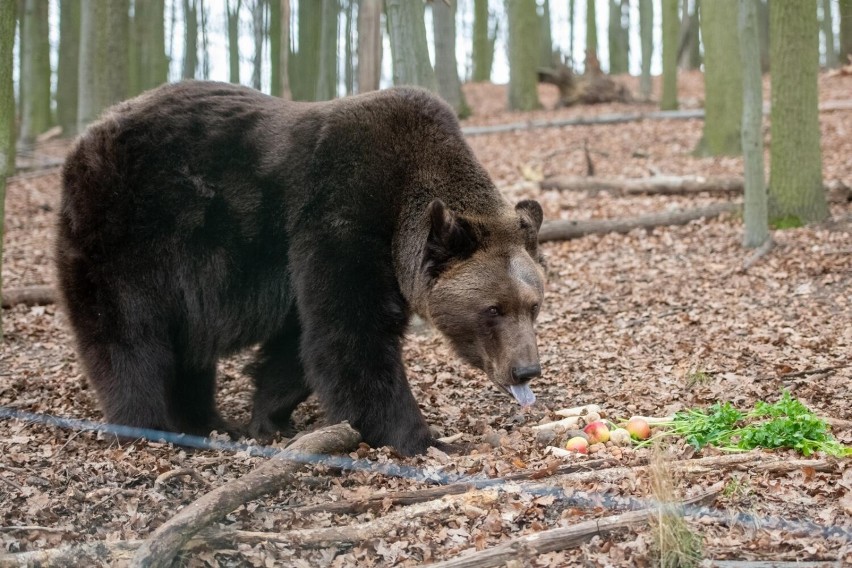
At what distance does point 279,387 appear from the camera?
7.17m

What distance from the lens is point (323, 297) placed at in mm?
6285

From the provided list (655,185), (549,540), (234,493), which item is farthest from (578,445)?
(655,185)

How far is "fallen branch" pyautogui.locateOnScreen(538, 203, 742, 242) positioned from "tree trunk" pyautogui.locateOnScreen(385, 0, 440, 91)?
12.4ft

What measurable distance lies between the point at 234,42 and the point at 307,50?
7765 millimetres

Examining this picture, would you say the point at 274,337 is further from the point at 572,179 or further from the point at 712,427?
the point at 572,179

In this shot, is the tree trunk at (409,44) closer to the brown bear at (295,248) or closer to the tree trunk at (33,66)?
the brown bear at (295,248)

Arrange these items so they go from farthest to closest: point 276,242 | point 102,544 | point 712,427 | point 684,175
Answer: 1. point 684,175
2. point 276,242
3. point 712,427
4. point 102,544

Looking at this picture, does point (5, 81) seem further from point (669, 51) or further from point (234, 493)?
point (669, 51)

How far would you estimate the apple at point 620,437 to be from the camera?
19.7 ft

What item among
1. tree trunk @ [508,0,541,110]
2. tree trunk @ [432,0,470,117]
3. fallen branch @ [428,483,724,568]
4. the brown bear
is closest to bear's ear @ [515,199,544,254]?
the brown bear

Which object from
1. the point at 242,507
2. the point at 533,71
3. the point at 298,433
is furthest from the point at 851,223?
the point at 533,71

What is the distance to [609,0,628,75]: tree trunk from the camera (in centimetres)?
3953

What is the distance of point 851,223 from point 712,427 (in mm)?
6952

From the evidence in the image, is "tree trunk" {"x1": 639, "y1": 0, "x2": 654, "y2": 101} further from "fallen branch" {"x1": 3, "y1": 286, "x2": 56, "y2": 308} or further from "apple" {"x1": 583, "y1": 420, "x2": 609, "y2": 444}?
"apple" {"x1": 583, "y1": 420, "x2": 609, "y2": 444}
